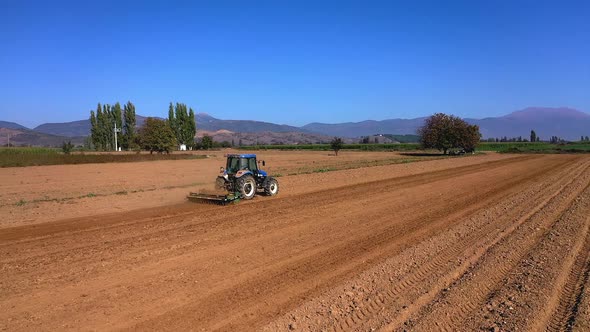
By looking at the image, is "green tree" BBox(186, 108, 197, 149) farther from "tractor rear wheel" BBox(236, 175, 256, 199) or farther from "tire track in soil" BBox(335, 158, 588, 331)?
"tire track in soil" BBox(335, 158, 588, 331)

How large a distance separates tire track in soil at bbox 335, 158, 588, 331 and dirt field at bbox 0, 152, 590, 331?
0.03m

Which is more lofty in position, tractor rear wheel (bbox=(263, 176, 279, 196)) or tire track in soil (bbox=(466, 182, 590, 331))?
tractor rear wheel (bbox=(263, 176, 279, 196))

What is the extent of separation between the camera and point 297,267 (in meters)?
8.73

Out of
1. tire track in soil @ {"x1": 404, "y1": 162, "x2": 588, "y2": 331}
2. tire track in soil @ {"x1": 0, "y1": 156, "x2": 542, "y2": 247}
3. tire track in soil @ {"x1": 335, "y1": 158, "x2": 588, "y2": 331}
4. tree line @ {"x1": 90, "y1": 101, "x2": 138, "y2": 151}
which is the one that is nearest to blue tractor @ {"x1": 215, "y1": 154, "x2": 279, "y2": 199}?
tire track in soil @ {"x1": 0, "y1": 156, "x2": 542, "y2": 247}

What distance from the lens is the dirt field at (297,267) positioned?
20.7 ft

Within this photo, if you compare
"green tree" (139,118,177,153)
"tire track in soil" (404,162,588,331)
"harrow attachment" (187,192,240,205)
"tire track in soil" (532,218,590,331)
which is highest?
"green tree" (139,118,177,153)

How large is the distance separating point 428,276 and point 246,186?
10803 millimetres

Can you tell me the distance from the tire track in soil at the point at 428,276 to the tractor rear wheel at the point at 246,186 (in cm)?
881

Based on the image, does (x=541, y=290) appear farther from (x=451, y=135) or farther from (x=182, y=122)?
(x=182, y=122)

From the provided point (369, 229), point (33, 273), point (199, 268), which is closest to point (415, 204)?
point (369, 229)

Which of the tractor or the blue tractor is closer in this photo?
the tractor

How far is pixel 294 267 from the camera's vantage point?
28.7 ft

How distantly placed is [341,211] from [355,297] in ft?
27.4

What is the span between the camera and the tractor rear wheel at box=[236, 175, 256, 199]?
17422mm
